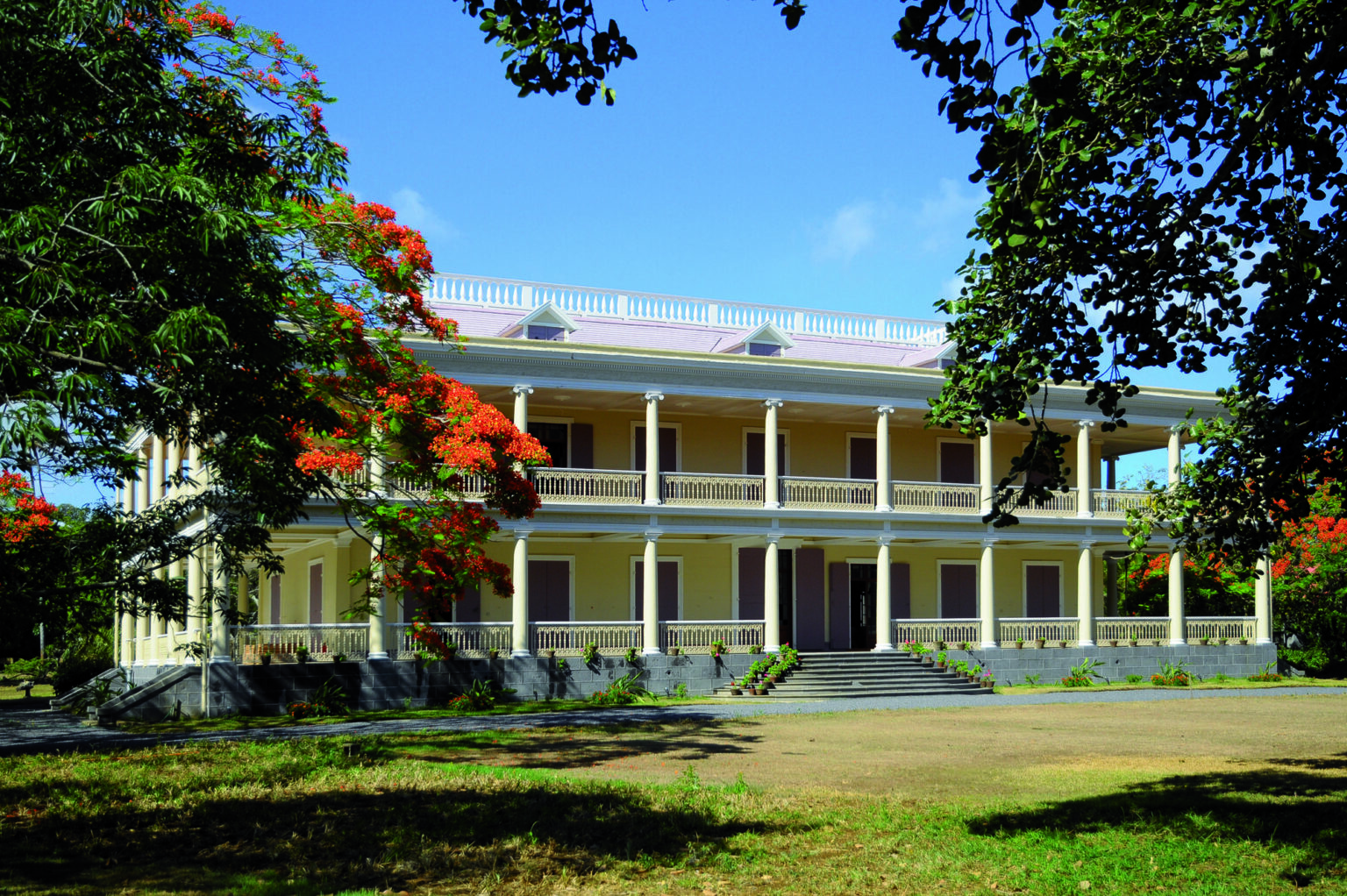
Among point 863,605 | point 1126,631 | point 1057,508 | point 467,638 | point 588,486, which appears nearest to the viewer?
point 467,638

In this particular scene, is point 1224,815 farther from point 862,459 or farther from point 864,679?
point 862,459

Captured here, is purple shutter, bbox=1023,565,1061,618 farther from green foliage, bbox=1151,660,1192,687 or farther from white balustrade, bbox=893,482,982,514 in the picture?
white balustrade, bbox=893,482,982,514

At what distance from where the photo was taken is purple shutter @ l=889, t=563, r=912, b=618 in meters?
28.0

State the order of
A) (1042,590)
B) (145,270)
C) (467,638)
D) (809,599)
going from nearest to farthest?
(145,270)
(467,638)
(809,599)
(1042,590)

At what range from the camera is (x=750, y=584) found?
2691 centimetres

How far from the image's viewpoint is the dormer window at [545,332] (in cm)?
2409

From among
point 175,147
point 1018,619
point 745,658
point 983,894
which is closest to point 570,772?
point 983,894

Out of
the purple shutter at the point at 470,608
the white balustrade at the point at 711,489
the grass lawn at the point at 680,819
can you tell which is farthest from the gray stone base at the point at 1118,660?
the grass lawn at the point at 680,819

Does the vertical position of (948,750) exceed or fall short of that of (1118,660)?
it exceeds it

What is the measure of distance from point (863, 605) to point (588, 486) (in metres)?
8.00

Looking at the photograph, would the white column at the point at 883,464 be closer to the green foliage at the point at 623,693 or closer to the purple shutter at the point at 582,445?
the purple shutter at the point at 582,445

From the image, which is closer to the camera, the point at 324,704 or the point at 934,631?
the point at 324,704

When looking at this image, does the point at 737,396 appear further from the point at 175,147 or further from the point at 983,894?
the point at 983,894

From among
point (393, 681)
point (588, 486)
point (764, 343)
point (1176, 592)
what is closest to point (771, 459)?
point (764, 343)
